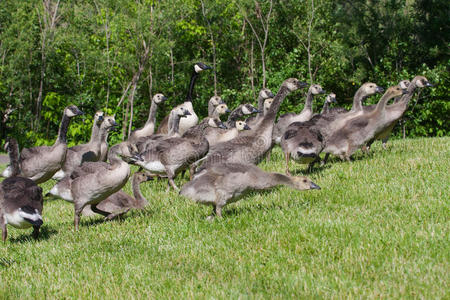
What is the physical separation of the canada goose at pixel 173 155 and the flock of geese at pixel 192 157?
20mm

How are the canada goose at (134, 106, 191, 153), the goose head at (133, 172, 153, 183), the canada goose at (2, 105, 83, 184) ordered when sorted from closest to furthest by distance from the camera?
the goose head at (133, 172, 153, 183)
the canada goose at (2, 105, 83, 184)
the canada goose at (134, 106, 191, 153)

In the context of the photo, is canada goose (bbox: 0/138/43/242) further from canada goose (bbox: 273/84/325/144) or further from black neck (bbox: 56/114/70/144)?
canada goose (bbox: 273/84/325/144)

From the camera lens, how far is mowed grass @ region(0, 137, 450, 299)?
433 centimetres

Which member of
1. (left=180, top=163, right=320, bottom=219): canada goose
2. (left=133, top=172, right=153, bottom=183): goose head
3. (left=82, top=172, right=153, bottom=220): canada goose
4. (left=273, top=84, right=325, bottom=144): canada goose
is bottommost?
(left=273, top=84, right=325, bottom=144): canada goose

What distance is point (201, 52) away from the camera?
2216 centimetres

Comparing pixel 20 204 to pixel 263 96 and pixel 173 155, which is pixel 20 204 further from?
pixel 263 96

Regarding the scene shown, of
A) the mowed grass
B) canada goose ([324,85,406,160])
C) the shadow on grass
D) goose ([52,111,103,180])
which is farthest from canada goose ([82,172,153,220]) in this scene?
canada goose ([324,85,406,160])

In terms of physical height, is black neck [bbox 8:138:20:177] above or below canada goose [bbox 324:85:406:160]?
above

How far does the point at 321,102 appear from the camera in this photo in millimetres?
20391

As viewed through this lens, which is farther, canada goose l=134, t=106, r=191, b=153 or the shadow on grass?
canada goose l=134, t=106, r=191, b=153

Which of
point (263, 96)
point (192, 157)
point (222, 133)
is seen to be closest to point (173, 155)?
point (192, 157)

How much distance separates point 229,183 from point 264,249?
132 centimetres

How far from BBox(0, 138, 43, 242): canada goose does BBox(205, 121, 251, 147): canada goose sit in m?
4.48

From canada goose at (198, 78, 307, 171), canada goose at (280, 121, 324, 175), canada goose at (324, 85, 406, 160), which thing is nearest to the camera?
canada goose at (198, 78, 307, 171)
